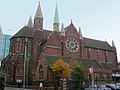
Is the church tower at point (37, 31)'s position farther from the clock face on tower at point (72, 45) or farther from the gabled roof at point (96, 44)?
the gabled roof at point (96, 44)

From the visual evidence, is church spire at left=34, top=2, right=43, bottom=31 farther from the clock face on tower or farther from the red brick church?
the clock face on tower

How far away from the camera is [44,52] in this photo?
219 ft

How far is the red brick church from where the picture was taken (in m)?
61.2

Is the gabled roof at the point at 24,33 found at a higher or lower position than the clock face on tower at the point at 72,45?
higher

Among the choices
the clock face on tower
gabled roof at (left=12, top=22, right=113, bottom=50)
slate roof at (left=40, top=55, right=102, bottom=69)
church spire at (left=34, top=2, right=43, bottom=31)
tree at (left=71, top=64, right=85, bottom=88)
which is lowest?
tree at (left=71, top=64, right=85, bottom=88)

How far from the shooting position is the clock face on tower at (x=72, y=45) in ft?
233

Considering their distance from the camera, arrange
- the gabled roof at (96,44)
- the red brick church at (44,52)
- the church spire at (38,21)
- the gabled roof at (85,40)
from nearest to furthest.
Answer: the red brick church at (44,52)
the church spire at (38,21)
the gabled roof at (85,40)
the gabled roof at (96,44)

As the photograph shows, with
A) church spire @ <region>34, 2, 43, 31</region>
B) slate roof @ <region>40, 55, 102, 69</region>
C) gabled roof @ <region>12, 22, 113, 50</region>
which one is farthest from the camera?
gabled roof @ <region>12, 22, 113, 50</region>

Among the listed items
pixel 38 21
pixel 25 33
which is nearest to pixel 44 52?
pixel 25 33

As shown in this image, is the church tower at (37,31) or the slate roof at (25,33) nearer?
the church tower at (37,31)

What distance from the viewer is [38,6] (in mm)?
76438

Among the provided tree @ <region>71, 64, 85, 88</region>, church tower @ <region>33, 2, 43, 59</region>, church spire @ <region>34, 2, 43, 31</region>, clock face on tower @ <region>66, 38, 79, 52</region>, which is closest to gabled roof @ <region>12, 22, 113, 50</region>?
church tower @ <region>33, 2, 43, 59</region>

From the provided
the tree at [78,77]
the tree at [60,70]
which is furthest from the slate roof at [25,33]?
the tree at [78,77]

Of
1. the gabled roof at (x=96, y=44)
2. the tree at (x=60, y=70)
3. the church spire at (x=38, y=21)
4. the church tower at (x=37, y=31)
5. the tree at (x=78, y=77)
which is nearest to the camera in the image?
the tree at (x=78, y=77)
